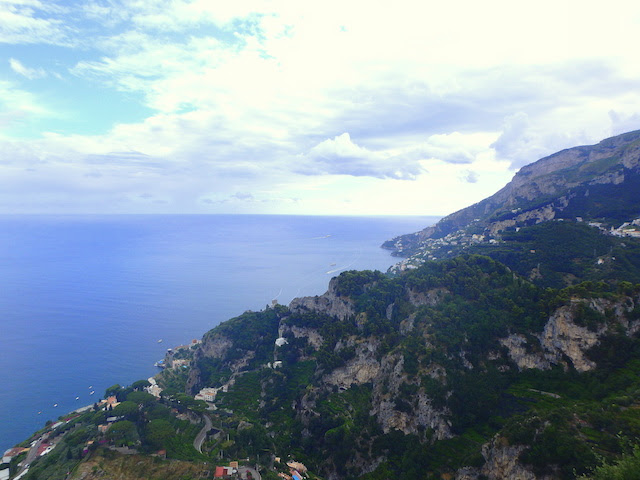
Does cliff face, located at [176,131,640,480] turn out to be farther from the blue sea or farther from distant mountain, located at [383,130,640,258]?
the blue sea

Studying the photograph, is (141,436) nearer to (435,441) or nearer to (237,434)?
(237,434)

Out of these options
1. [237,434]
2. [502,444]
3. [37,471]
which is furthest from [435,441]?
[37,471]

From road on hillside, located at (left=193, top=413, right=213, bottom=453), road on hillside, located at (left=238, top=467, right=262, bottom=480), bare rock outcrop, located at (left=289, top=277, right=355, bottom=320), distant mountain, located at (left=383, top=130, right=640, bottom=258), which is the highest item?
distant mountain, located at (left=383, top=130, right=640, bottom=258)

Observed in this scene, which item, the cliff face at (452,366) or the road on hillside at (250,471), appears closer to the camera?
the cliff face at (452,366)

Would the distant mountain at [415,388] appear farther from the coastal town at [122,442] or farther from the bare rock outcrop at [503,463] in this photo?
the coastal town at [122,442]

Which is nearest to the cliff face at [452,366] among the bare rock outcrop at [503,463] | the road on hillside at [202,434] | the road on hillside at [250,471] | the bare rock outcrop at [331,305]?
the bare rock outcrop at [503,463]

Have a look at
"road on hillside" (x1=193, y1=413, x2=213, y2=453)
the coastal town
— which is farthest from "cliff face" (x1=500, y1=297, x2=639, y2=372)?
"road on hillside" (x1=193, y1=413, x2=213, y2=453)
